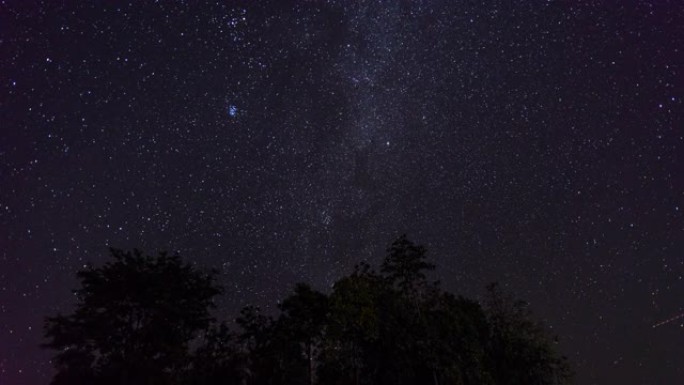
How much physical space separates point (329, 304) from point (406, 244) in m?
5.11

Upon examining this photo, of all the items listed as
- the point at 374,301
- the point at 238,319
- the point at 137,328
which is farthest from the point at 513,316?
the point at 137,328

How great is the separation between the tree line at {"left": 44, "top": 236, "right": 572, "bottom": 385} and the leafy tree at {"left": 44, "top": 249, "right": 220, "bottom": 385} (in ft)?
0.15

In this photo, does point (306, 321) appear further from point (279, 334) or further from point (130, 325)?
point (130, 325)

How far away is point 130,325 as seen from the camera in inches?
1049

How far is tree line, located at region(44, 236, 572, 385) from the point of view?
81.8ft

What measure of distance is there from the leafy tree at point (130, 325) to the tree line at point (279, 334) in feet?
0.15

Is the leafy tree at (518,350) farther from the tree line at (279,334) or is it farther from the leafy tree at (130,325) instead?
the leafy tree at (130,325)

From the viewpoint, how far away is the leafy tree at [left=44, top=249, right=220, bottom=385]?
82.2 feet

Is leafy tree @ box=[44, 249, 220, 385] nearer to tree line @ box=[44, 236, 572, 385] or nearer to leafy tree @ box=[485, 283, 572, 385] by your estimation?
tree line @ box=[44, 236, 572, 385]

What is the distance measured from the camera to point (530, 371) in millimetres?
31250

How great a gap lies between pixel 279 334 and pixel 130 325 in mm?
7003

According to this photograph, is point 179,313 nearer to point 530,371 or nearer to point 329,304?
point 329,304

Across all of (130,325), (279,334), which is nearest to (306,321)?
(279,334)

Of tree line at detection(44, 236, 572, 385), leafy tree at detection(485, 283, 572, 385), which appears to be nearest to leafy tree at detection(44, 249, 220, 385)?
tree line at detection(44, 236, 572, 385)
